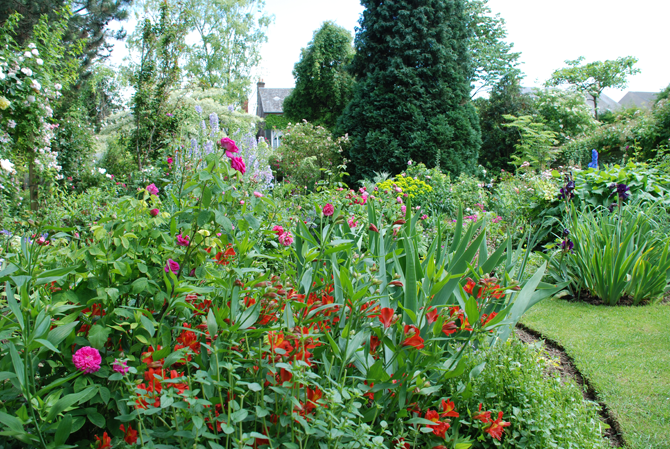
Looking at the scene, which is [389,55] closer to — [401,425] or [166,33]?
[166,33]

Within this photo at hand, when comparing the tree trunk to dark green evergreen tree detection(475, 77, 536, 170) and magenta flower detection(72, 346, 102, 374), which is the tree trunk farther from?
dark green evergreen tree detection(475, 77, 536, 170)

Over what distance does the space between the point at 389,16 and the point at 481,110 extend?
385 inches

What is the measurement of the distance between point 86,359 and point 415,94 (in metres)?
9.76

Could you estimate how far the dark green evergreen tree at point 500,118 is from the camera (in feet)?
55.6

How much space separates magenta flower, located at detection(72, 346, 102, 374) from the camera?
0.94m

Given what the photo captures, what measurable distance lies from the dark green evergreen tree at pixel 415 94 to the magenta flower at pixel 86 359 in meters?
8.79

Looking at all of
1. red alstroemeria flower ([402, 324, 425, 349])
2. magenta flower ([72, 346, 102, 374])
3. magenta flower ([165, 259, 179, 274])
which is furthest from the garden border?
magenta flower ([72, 346, 102, 374])

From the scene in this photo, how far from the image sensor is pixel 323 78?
18125 mm

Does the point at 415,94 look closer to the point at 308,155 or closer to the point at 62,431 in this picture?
the point at 308,155

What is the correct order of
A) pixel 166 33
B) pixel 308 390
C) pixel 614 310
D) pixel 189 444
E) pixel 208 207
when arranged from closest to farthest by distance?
pixel 189 444
pixel 308 390
pixel 208 207
pixel 614 310
pixel 166 33

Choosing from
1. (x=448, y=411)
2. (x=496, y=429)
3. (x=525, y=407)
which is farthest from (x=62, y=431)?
(x=525, y=407)

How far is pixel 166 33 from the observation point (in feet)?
28.5

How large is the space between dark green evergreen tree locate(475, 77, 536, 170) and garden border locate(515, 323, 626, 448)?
1507cm

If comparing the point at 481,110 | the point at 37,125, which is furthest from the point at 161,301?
the point at 481,110
